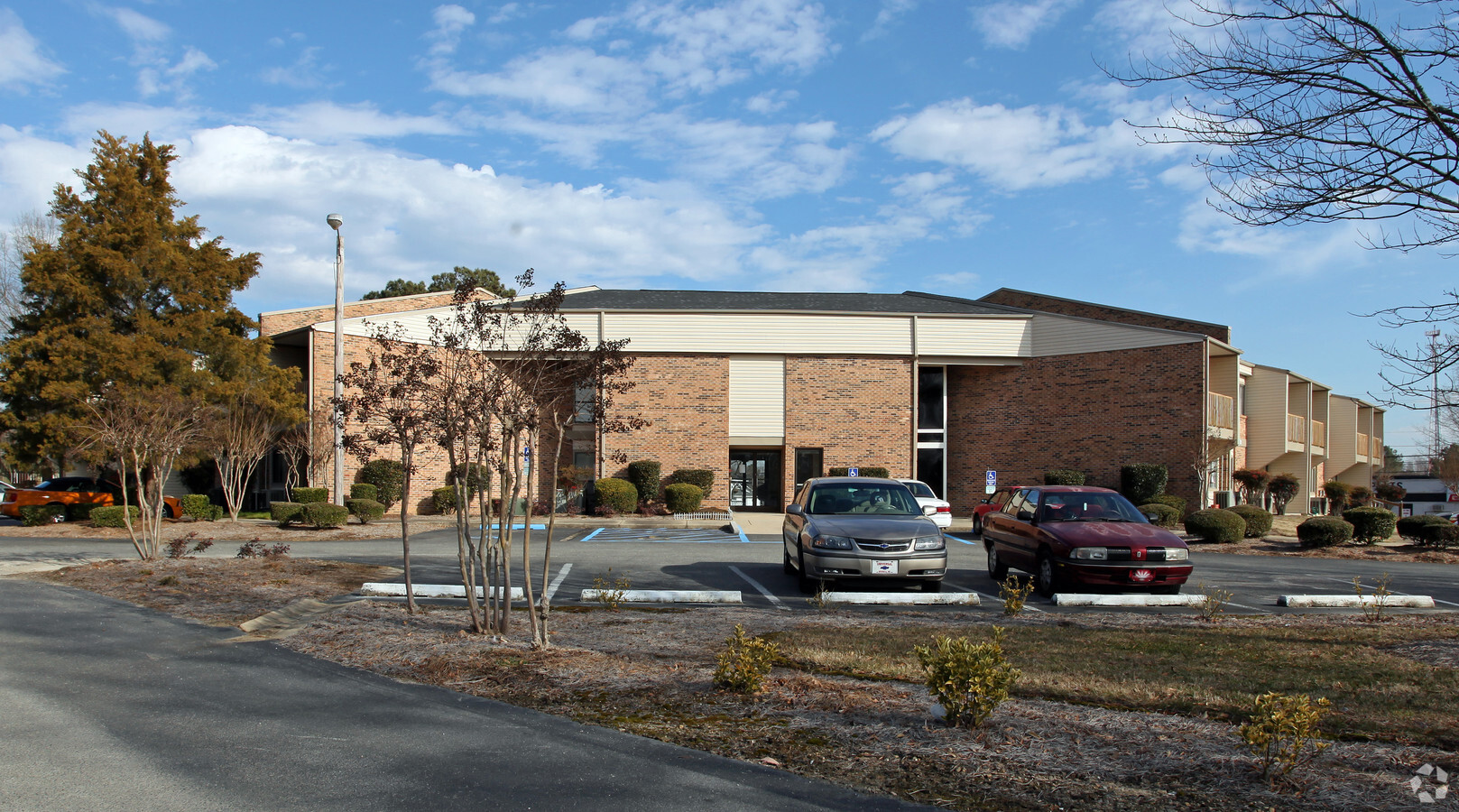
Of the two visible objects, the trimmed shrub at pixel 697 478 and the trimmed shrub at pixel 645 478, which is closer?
the trimmed shrub at pixel 645 478

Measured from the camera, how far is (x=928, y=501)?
22.0 m

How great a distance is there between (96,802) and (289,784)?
0.80 m

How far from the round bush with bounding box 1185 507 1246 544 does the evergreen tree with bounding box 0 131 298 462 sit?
25.6m

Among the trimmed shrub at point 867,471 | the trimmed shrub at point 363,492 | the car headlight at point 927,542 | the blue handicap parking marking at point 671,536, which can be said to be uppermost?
the trimmed shrub at point 867,471

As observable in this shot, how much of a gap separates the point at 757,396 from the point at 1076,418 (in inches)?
452

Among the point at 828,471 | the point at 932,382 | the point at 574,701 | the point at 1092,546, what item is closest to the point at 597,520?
the point at 828,471

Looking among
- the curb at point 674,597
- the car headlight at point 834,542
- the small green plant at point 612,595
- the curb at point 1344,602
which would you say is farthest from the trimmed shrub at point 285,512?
the curb at point 1344,602

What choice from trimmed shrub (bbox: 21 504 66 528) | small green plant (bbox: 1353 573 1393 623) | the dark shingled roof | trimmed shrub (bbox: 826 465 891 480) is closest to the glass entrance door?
trimmed shrub (bbox: 826 465 891 480)

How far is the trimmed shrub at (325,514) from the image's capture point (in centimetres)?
2281

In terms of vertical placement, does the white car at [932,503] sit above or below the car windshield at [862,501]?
below

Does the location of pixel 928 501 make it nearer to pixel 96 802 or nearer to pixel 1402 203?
pixel 1402 203

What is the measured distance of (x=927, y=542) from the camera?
444 inches

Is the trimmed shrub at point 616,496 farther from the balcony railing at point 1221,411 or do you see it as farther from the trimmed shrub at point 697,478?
the balcony railing at point 1221,411

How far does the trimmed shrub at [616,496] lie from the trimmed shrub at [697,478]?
2.58 meters
